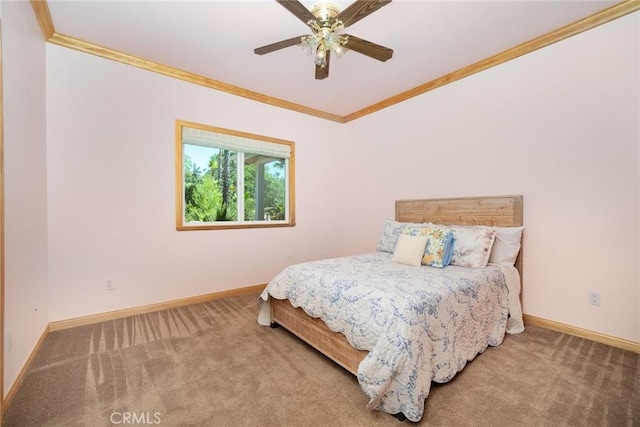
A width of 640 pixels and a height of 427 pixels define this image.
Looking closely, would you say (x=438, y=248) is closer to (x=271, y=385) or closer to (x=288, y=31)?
(x=271, y=385)

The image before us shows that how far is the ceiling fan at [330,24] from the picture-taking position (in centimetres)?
169

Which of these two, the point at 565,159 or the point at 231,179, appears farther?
the point at 231,179

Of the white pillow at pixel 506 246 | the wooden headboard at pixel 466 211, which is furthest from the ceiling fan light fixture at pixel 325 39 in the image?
the white pillow at pixel 506 246

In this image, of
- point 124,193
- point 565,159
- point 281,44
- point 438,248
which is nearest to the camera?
point 281,44

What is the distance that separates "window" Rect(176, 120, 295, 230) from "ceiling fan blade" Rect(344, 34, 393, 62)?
77.1 inches

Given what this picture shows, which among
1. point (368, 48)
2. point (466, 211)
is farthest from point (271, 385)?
point (466, 211)

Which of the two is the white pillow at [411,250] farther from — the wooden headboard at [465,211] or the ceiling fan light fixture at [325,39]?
the ceiling fan light fixture at [325,39]

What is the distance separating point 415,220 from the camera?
3475mm

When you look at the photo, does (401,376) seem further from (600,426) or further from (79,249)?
(79,249)

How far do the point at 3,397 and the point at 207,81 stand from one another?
3.14 meters

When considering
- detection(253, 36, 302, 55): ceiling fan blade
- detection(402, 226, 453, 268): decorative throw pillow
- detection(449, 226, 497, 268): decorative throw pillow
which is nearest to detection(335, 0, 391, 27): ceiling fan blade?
detection(253, 36, 302, 55): ceiling fan blade

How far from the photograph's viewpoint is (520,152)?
8.71 ft

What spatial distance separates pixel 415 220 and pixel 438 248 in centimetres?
101

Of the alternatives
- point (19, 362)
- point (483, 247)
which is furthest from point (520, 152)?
point (19, 362)
